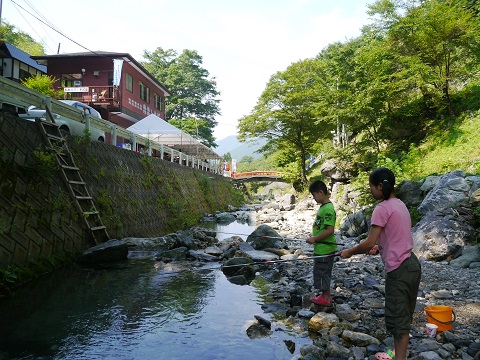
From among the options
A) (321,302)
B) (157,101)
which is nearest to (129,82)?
(157,101)

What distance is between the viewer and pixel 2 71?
93.1 ft

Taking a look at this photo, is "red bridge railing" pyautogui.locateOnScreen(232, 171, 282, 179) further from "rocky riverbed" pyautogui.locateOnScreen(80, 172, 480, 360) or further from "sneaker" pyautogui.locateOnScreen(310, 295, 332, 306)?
"sneaker" pyautogui.locateOnScreen(310, 295, 332, 306)

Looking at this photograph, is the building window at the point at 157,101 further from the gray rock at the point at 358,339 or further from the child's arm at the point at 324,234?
the gray rock at the point at 358,339

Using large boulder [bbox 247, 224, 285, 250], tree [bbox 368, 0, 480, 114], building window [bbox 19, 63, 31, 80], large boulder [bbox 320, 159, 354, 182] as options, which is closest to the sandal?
large boulder [bbox 247, 224, 285, 250]

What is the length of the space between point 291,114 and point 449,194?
20613 millimetres

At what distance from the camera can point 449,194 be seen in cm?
988

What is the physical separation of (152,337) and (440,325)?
3.77 metres

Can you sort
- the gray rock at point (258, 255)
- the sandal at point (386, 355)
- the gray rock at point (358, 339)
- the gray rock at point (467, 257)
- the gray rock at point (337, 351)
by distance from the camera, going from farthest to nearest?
1. the gray rock at point (258, 255)
2. the gray rock at point (467, 257)
3. the gray rock at point (358, 339)
4. the gray rock at point (337, 351)
5. the sandal at point (386, 355)

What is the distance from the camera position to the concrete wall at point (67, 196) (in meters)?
6.88

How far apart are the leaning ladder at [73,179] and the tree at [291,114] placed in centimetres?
1913

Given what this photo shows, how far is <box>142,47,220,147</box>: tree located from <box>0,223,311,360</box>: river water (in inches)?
1797

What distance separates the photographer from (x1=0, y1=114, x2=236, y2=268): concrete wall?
688 cm

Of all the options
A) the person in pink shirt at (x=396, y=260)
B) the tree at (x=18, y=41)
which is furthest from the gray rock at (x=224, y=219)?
the tree at (x=18, y=41)

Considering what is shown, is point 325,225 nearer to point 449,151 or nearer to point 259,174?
point 449,151
